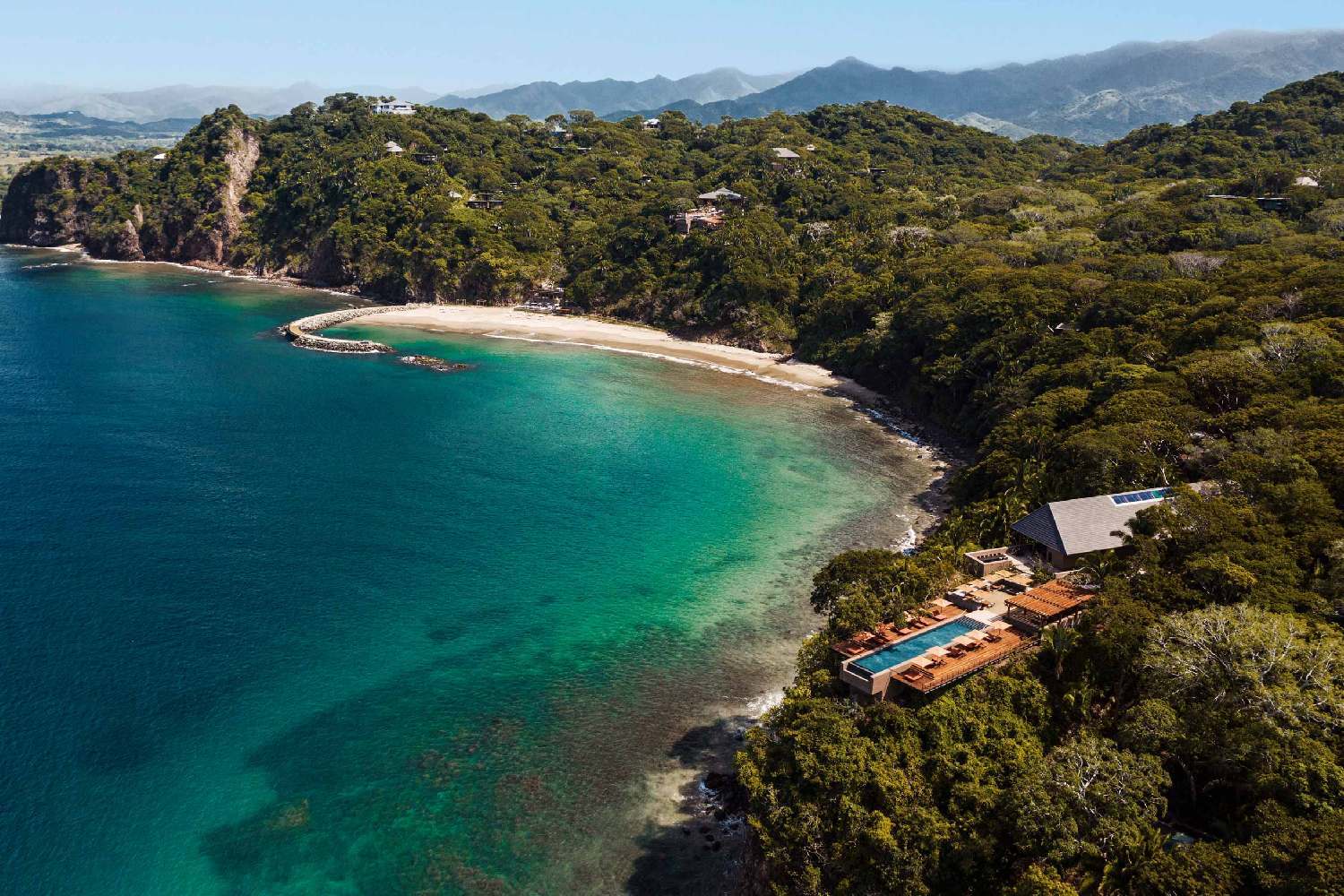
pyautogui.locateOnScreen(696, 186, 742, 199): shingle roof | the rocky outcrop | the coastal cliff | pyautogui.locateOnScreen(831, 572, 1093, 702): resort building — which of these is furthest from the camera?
the coastal cliff

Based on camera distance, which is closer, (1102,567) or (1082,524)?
(1102,567)

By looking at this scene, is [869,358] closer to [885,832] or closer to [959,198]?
[959,198]

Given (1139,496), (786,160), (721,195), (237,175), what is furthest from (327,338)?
(1139,496)

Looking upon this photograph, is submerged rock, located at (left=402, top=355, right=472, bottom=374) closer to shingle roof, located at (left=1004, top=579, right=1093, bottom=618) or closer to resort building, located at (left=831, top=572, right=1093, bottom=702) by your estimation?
resort building, located at (left=831, top=572, right=1093, bottom=702)

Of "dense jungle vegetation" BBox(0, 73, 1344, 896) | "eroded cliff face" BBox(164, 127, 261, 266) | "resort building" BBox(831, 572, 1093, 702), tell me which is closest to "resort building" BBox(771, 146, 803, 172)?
"dense jungle vegetation" BBox(0, 73, 1344, 896)

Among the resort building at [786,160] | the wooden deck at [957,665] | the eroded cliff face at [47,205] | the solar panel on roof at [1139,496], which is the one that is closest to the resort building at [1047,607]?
the wooden deck at [957,665]

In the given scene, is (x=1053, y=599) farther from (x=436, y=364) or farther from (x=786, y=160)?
(x=786, y=160)

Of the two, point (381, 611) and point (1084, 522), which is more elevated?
point (1084, 522)
